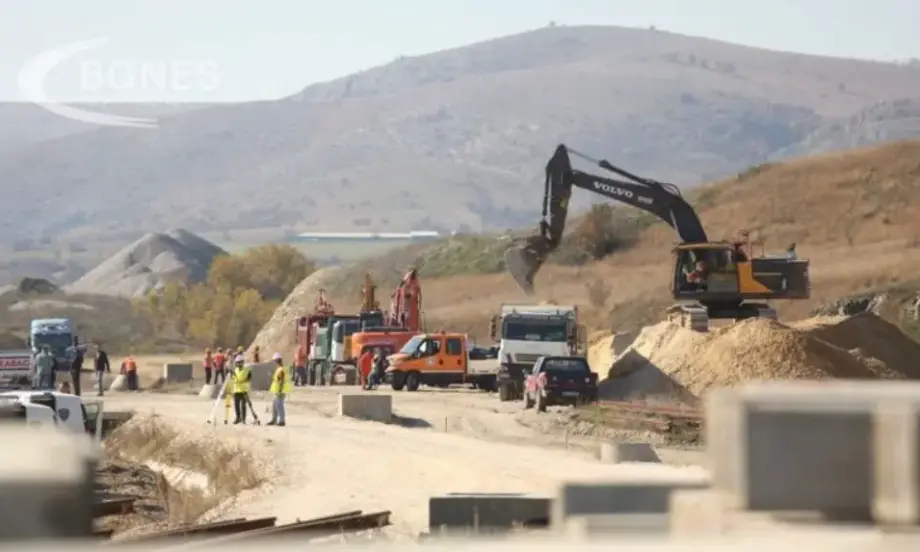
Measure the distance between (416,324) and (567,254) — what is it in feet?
179

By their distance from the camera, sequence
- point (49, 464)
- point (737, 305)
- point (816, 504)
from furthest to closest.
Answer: point (737, 305)
point (816, 504)
point (49, 464)

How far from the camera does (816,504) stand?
8.55 m

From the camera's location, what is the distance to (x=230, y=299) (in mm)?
123250

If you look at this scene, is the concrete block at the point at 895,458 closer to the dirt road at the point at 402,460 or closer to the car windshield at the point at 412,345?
the dirt road at the point at 402,460

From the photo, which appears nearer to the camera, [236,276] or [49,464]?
[49,464]

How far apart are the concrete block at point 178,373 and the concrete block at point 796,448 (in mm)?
60604

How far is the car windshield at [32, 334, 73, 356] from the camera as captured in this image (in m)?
59.4

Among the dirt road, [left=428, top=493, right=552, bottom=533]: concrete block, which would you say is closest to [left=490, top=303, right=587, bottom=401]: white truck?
the dirt road

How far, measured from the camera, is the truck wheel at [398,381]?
50.6 metres

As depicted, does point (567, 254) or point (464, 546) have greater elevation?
point (567, 254)

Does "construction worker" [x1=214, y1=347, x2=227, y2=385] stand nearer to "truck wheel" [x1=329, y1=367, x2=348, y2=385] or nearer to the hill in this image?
"truck wheel" [x1=329, y1=367, x2=348, y2=385]

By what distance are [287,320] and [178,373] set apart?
29810 millimetres

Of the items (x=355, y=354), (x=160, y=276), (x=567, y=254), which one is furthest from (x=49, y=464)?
(x=160, y=276)

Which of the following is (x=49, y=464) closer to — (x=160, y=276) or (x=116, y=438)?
(x=116, y=438)
